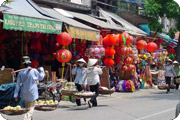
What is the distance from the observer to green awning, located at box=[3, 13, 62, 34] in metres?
10.1

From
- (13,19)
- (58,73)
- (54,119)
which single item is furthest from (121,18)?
(54,119)

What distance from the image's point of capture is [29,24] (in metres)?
10.8

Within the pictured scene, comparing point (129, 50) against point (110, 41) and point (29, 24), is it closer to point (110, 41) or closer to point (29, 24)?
point (110, 41)

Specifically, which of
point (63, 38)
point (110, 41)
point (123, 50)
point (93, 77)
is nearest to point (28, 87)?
point (93, 77)

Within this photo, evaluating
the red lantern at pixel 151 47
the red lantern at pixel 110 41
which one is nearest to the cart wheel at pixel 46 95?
the red lantern at pixel 110 41

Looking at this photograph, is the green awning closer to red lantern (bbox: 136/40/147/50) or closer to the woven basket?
the woven basket

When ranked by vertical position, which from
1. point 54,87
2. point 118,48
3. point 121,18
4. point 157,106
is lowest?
point 157,106

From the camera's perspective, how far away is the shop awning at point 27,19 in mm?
10195

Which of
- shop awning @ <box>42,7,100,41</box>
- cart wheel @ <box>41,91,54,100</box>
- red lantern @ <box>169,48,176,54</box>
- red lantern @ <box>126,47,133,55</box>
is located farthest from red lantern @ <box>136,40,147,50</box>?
cart wheel @ <box>41,91,54,100</box>

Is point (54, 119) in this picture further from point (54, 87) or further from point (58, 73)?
point (58, 73)

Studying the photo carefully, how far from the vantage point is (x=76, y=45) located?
15.4 meters

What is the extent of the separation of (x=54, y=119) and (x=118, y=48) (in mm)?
8059

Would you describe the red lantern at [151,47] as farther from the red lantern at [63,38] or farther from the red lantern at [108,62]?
Answer: the red lantern at [63,38]

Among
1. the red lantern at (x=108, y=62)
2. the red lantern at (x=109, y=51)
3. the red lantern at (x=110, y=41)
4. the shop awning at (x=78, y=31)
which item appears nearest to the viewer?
the shop awning at (x=78, y=31)
